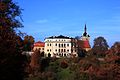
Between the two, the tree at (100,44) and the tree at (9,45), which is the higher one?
the tree at (100,44)

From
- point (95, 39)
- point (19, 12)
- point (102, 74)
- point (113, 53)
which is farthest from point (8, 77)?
point (95, 39)

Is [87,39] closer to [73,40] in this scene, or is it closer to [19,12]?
[73,40]

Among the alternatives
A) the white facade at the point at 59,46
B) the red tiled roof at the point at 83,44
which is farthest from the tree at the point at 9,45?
the red tiled roof at the point at 83,44

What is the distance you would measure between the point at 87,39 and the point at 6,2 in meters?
146

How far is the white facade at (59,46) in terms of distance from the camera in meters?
141

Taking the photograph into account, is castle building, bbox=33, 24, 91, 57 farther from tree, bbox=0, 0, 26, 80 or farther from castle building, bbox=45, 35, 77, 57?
tree, bbox=0, 0, 26, 80

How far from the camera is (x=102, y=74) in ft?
145

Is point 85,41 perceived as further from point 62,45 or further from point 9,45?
point 9,45

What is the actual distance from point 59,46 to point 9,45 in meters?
128

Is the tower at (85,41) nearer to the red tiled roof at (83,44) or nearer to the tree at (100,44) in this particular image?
the red tiled roof at (83,44)

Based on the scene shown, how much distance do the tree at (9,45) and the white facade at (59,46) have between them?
122 m

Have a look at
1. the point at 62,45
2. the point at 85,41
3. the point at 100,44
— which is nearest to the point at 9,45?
the point at 100,44

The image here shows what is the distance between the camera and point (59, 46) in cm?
14412

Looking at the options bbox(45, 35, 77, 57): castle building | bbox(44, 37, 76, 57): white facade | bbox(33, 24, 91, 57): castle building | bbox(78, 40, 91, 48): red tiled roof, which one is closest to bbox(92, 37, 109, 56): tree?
bbox(78, 40, 91, 48): red tiled roof
